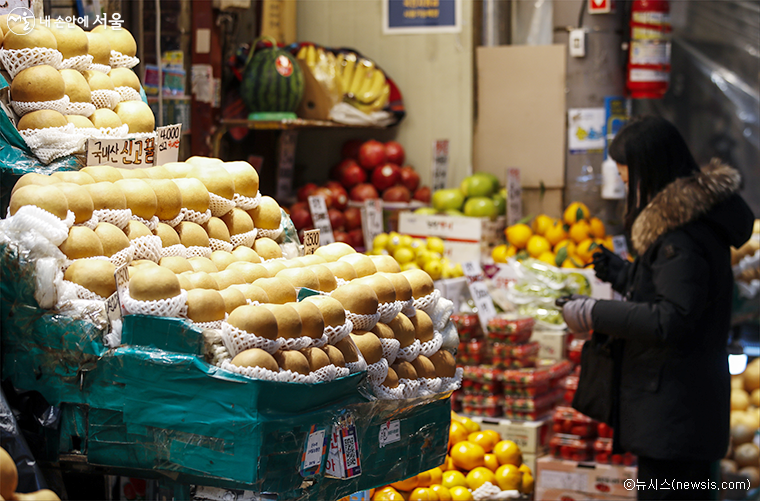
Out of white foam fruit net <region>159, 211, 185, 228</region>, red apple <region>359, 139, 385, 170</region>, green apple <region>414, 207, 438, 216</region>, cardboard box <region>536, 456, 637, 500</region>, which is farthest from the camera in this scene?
red apple <region>359, 139, 385, 170</region>

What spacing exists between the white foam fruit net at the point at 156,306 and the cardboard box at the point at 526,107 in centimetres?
440

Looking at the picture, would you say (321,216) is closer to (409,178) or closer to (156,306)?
(409,178)

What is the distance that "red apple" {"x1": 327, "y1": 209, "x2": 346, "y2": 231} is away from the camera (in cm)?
516

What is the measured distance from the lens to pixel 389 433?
2045mm

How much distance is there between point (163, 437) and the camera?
5.54 feet

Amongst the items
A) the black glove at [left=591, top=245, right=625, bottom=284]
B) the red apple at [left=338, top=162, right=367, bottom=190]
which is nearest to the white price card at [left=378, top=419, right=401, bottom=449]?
the black glove at [left=591, top=245, right=625, bottom=284]

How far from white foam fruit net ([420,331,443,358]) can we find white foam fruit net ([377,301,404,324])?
0.16 m

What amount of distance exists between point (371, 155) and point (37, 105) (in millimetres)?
3625

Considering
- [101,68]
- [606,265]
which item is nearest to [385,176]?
[606,265]

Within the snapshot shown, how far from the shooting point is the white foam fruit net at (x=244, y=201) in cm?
229

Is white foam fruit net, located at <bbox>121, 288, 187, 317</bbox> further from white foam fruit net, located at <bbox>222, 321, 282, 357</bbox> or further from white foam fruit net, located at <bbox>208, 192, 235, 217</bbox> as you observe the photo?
white foam fruit net, located at <bbox>208, 192, 235, 217</bbox>

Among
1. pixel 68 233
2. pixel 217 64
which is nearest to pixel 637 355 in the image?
pixel 68 233

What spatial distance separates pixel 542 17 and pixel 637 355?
15.9 feet

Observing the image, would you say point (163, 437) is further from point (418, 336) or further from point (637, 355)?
point (637, 355)
